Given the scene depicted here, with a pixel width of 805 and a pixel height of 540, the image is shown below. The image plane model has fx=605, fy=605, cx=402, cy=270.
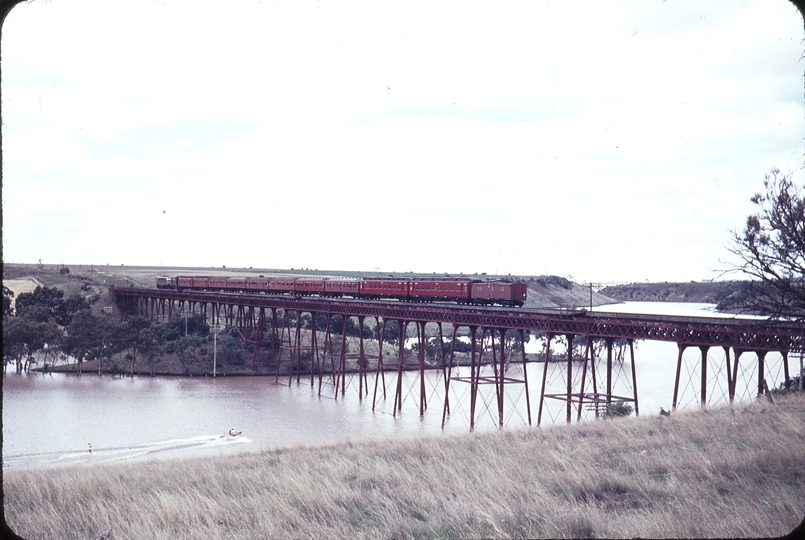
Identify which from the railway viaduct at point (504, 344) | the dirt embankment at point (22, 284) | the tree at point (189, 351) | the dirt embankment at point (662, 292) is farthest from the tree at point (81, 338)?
the dirt embankment at point (662, 292)

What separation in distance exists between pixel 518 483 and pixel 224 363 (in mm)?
45487

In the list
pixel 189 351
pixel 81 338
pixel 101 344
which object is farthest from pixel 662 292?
pixel 81 338

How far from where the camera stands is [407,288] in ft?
130

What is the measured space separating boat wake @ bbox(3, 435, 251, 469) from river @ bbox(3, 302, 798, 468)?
4 centimetres

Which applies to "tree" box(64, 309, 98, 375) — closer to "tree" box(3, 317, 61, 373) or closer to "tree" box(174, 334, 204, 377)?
"tree" box(3, 317, 61, 373)

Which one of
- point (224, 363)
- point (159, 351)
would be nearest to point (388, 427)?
point (224, 363)

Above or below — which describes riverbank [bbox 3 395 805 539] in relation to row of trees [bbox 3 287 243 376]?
above

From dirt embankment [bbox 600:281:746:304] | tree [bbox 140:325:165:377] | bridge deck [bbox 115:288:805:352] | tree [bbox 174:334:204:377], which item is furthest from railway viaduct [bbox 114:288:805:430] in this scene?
dirt embankment [bbox 600:281:746:304]

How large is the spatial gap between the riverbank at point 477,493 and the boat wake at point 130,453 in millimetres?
10984

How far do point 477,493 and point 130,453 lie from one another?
1985 cm

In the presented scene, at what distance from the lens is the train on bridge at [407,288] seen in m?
34.7

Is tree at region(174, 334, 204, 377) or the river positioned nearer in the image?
the river

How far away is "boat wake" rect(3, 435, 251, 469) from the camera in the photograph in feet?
71.6

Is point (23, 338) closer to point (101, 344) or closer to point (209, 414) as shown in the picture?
point (101, 344)
